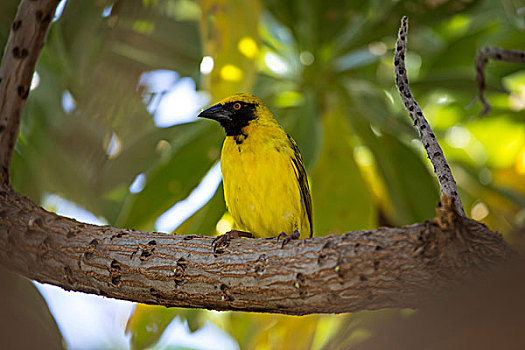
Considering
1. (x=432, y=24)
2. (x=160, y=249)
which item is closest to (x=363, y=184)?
(x=432, y=24)

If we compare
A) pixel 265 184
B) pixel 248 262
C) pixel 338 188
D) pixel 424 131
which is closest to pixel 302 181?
pixel 265 184

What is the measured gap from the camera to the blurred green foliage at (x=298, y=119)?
4816 mm

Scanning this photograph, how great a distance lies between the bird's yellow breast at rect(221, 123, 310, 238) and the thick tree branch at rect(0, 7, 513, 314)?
1082 millimetres

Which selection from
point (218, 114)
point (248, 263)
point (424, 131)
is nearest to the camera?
point (424, 131)

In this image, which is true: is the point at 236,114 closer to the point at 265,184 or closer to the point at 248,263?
the point at 265,184

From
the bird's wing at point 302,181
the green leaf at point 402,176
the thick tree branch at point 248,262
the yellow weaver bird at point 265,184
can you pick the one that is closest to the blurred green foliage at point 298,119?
the green leaf at point 402,176

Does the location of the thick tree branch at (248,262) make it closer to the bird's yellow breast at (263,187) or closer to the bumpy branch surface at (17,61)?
the bumpy branch surface at (17,61)

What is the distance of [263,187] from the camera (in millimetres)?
3645

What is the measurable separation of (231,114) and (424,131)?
2.22m

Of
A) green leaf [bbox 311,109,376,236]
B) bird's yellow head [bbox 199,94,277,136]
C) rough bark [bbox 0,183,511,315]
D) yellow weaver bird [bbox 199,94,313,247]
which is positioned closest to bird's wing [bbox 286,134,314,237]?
yellow weaver bird [bbox 199,94,313,247]

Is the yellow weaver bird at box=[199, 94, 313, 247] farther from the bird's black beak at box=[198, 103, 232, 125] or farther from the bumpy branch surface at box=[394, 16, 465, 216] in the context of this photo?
the bumpy branch surface at box=[394, 16, 465, 216]

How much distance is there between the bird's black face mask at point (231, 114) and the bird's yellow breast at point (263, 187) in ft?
0.84

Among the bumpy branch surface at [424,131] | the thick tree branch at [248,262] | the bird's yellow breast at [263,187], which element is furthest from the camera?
the bird's yellow breast at [263,187]

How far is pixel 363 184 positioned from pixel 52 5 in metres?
3.19
